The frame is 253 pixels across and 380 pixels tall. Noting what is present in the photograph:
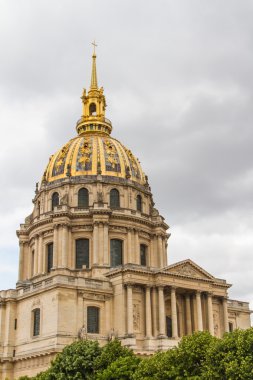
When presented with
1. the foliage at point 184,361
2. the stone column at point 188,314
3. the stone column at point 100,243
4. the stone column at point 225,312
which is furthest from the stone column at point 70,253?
the foliage at point 184,361

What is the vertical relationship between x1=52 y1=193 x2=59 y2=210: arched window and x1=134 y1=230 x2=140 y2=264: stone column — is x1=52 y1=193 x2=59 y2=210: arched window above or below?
above

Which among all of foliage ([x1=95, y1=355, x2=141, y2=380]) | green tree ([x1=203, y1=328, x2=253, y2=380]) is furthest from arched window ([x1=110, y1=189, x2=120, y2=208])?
green tree ([x1=203, y1=328, x2=253, y2=380])

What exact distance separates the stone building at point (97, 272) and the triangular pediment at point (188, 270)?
0.10 metres

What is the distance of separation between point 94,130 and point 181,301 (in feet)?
87.6

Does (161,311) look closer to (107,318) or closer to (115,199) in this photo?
(107,318)

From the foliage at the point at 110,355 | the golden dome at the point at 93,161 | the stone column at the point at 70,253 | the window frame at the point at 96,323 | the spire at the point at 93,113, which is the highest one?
the spire at the point at 93,113

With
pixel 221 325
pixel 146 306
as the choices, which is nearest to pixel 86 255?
pixel 146 306

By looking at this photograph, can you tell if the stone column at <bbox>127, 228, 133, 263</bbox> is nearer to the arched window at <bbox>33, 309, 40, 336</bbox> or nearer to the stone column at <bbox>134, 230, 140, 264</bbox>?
the stone column at <bbox>134, 230, 140, 264</bbox>

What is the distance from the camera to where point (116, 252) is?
66.9m

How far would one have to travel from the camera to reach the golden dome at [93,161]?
70938 mm

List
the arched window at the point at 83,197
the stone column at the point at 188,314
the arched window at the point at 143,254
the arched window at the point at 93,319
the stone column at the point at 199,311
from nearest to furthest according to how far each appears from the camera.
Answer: the arched window at the point at 93,319
the stone column at the point at 199,311
the stone column at the point at 188,314
the arched window at the point at 143,254
the arched window at the point at 83,197

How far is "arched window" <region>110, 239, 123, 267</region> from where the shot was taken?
217 ft

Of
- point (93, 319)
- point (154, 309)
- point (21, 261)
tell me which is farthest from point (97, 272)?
point (21, 261)

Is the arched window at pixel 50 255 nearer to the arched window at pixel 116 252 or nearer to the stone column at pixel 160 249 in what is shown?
the arched window at pixel 116 252
